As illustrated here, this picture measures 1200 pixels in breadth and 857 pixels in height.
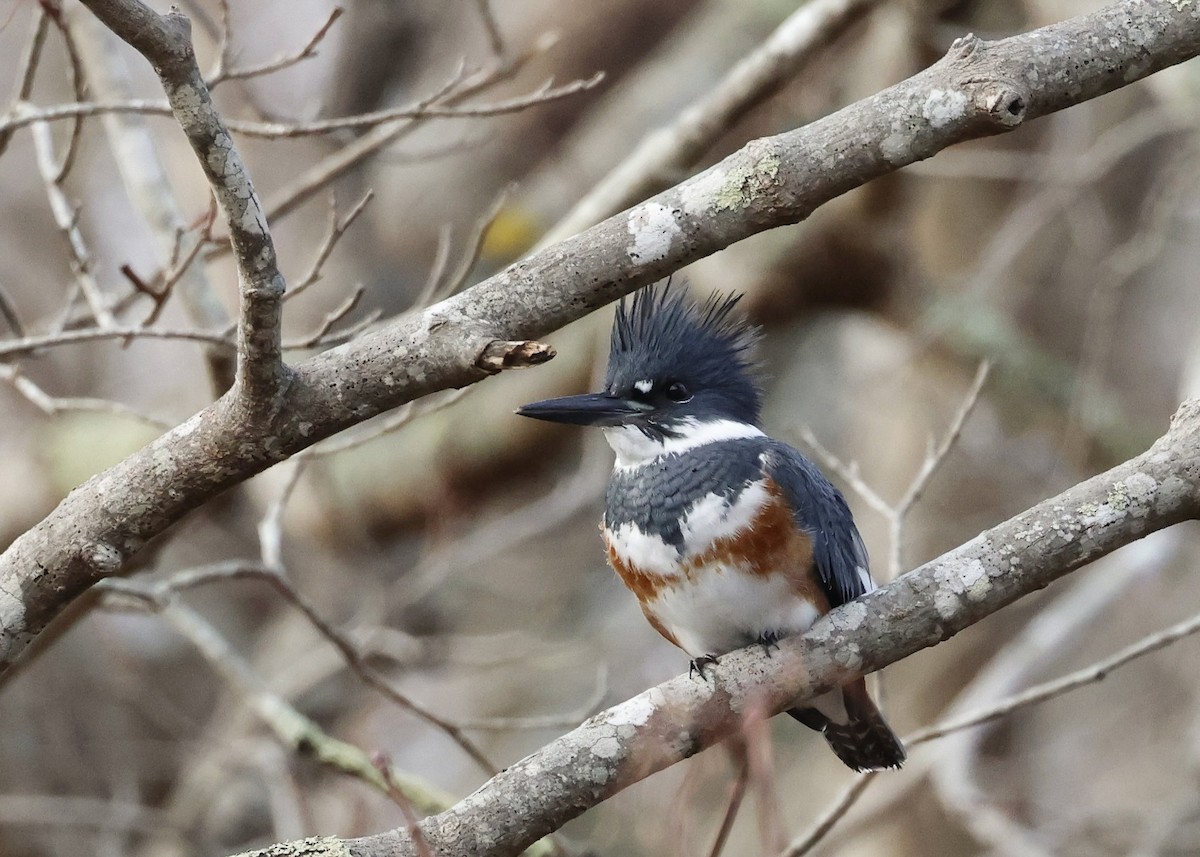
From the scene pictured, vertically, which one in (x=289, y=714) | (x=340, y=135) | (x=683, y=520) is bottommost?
(x=683, y=520)

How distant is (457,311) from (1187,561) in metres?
4.22

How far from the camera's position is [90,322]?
3.75 m

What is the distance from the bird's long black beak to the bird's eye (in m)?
0.09

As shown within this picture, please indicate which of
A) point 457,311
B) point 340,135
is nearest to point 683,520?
point 457,311

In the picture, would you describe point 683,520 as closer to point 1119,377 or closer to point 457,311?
point 457,311

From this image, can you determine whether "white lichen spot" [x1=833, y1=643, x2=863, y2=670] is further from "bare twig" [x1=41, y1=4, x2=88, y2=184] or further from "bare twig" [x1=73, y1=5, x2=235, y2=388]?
"bare twig" [x1=41, y1=4, x2=88, y2=184]

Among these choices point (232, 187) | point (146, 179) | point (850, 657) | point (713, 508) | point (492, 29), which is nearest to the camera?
point (232, 187)

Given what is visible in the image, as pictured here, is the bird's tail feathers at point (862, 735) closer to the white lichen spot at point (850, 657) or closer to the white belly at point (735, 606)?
the white belly at point (735, 606)

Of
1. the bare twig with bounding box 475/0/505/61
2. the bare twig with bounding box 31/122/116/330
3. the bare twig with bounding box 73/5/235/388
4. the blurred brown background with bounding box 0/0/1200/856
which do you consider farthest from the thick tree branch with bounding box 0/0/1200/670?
the blurred brown background with bounding box 0/0/1200/856

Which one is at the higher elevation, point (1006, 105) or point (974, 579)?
point (1006, 105)

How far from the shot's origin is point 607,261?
6.04 ft

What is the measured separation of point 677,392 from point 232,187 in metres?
1.57

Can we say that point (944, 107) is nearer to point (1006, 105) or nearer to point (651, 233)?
point (1006, 105)

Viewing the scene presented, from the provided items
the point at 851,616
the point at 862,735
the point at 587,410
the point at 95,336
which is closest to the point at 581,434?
the point at 587,410
